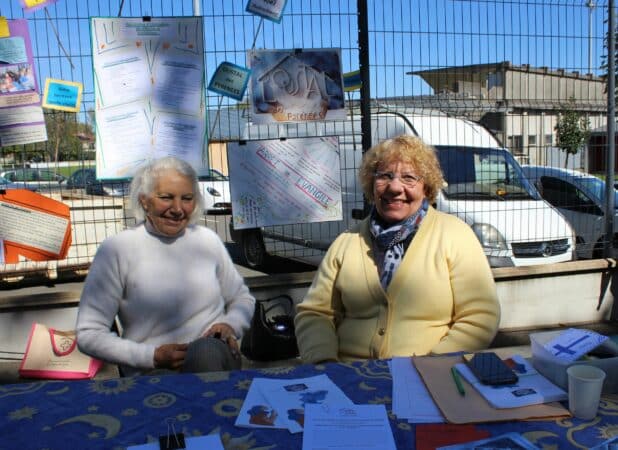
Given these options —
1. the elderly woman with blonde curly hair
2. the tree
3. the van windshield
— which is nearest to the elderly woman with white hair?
the elderly woman with blonde curly hair

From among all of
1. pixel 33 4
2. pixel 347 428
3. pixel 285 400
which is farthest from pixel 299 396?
pixel 33 4

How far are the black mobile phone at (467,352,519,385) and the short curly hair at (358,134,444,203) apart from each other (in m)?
0.96

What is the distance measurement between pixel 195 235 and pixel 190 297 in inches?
11.0

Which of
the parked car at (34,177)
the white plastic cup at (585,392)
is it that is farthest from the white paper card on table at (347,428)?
the parked car at (34,177)

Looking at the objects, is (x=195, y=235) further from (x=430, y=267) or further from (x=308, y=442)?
(x=308, y=442)

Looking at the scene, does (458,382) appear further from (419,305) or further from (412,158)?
(412,158)

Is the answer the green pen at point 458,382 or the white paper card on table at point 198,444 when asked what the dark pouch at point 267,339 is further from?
the white paper card on table at point 198,444

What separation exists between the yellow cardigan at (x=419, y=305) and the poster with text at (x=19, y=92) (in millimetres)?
2206

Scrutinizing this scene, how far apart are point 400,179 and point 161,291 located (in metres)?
1.09

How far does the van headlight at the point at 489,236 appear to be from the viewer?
4.42 m

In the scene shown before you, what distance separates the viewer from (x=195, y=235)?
7.92 feet

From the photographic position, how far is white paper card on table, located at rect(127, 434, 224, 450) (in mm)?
1186

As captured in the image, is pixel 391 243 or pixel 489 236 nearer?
pixel 391 243

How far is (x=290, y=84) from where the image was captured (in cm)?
353
